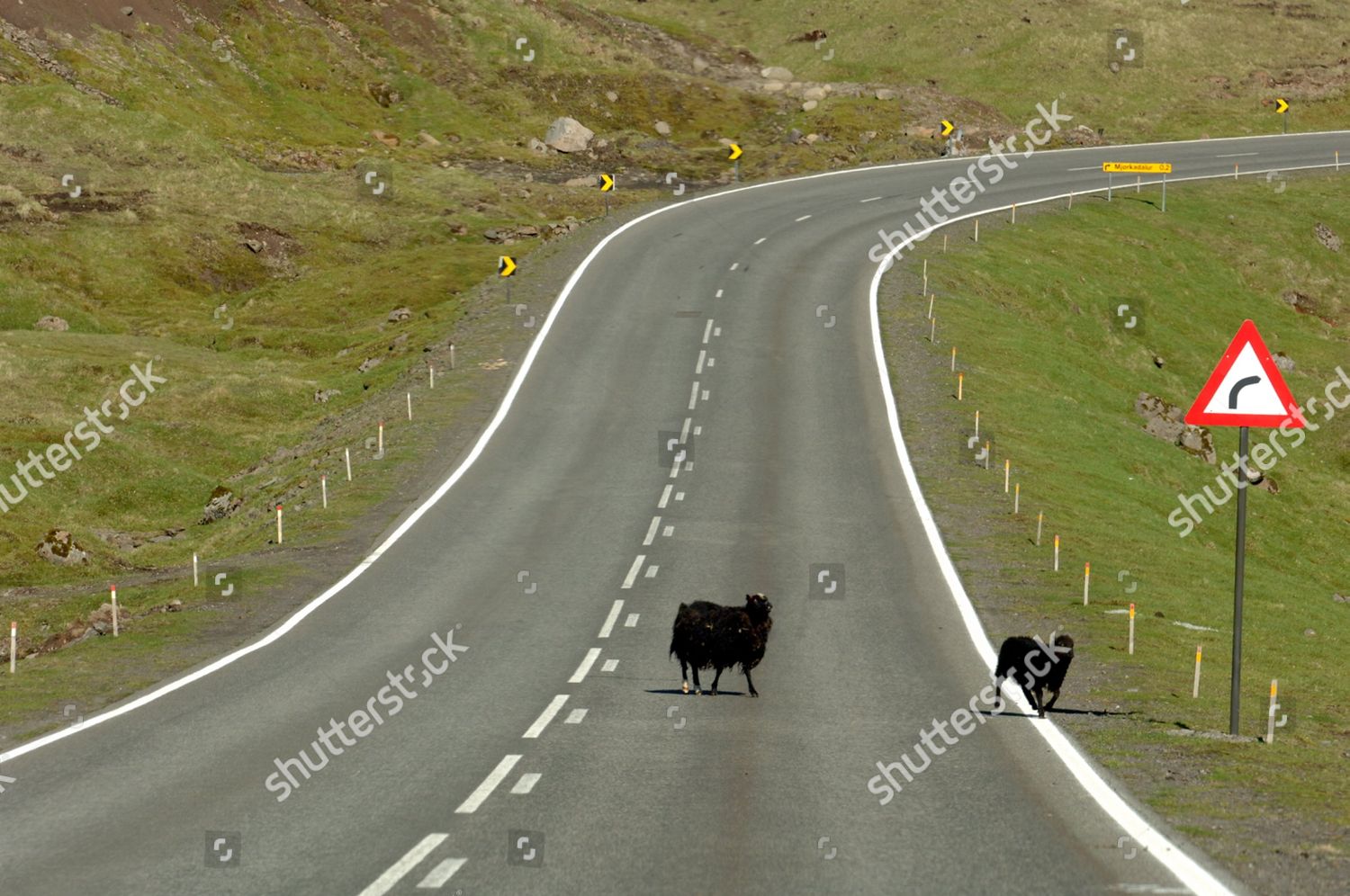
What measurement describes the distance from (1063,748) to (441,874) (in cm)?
767

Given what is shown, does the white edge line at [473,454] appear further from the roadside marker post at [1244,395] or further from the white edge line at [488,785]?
the roadside marker post at [1244,395]

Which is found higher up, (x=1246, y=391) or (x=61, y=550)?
(x=1246, y=391)

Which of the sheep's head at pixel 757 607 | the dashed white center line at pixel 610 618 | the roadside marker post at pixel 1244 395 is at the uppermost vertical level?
the roadside marker post at pixel 1244 395

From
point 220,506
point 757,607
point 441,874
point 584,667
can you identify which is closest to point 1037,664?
point 757,607

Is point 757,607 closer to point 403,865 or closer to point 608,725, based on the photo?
point 608,725

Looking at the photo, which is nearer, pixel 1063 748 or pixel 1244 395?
pixel 1244 395

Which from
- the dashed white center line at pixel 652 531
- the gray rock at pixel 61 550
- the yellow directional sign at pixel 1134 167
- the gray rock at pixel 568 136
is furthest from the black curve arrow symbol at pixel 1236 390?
the gray rock at pixel 568 136

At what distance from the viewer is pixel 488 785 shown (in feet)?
49.8

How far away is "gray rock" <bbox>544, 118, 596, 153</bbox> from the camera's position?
9150 centimetres

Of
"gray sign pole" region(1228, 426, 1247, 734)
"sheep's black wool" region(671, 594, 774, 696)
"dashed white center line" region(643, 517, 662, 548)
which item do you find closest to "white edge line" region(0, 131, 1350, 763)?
"dashed white center line" region(643, 517, 662, 548)

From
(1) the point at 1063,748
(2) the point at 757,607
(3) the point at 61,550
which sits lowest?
(1) the point at 1063,748

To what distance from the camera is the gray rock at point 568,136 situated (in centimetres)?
9150

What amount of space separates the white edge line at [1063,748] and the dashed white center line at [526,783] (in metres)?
5.54

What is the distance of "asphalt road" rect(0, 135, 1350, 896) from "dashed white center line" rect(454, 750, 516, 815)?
0.06 metres
